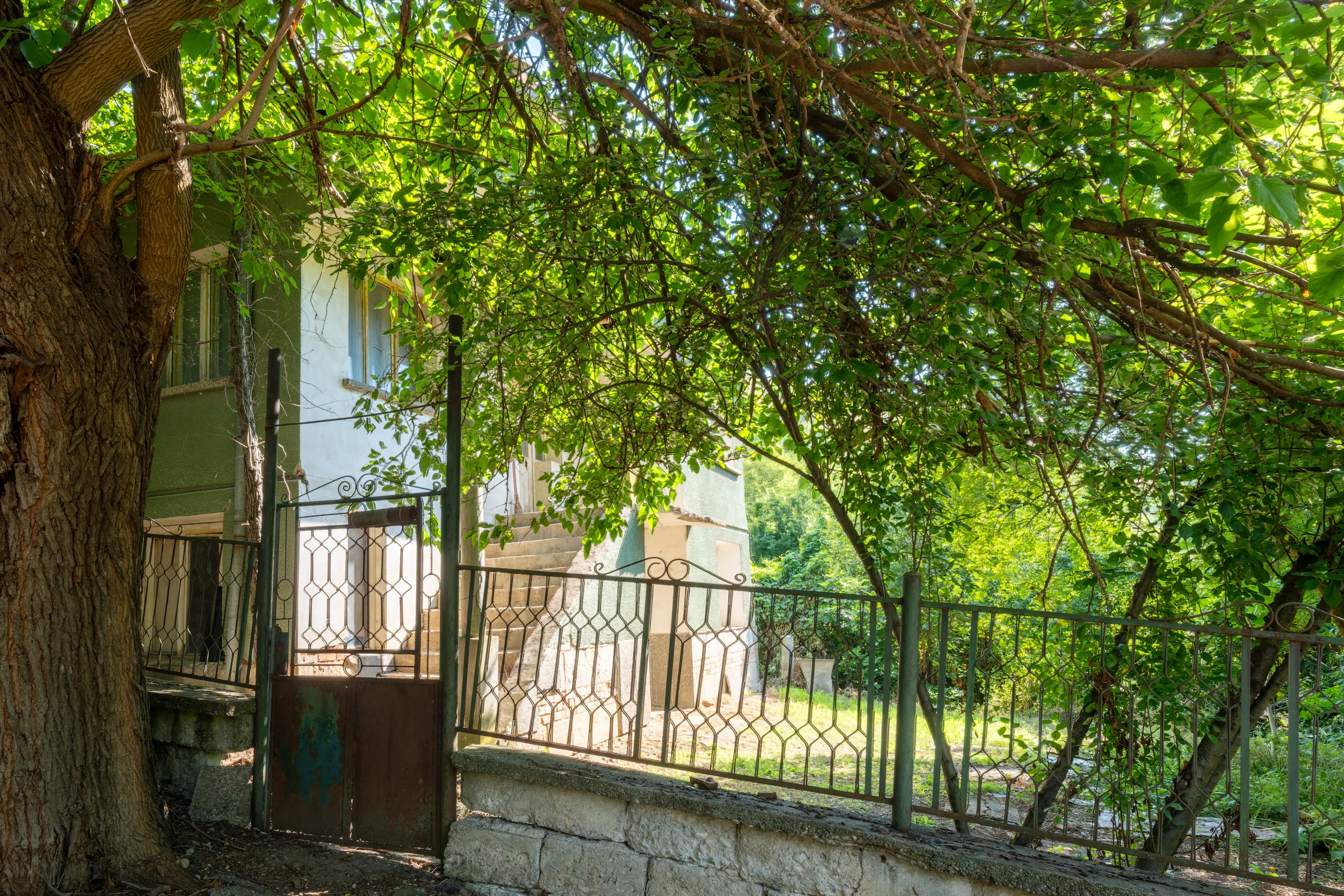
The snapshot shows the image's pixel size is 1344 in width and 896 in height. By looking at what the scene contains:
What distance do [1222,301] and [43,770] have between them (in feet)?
20.6

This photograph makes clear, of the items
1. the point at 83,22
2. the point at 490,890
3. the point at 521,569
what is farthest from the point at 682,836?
the point at 83,22

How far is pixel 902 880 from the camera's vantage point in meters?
3.47

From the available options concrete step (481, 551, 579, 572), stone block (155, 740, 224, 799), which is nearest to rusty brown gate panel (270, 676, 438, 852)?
stone block (155, 740, 224, 799)

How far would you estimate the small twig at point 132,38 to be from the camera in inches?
147

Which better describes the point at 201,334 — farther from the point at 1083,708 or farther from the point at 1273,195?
the point at 1273,195

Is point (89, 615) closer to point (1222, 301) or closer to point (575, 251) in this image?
point (575, 251)

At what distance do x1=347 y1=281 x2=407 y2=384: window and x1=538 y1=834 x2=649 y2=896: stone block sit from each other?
5.86 meters

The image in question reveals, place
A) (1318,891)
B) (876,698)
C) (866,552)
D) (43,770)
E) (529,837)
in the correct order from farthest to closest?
(876,698), (866,552), (529,837), (43,770), (1318,891)

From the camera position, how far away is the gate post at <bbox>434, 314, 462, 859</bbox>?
14.9 ft

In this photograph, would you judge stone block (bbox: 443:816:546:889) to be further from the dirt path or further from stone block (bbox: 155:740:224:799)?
stone block (bbox: 155:740:224:799)

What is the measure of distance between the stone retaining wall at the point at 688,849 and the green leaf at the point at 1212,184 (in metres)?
2.31

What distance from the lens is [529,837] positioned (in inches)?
168

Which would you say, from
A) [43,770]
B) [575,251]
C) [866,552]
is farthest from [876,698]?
[43,770]

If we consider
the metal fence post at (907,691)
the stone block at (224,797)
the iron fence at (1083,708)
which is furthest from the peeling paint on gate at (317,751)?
the metal fence post at (907,691)
